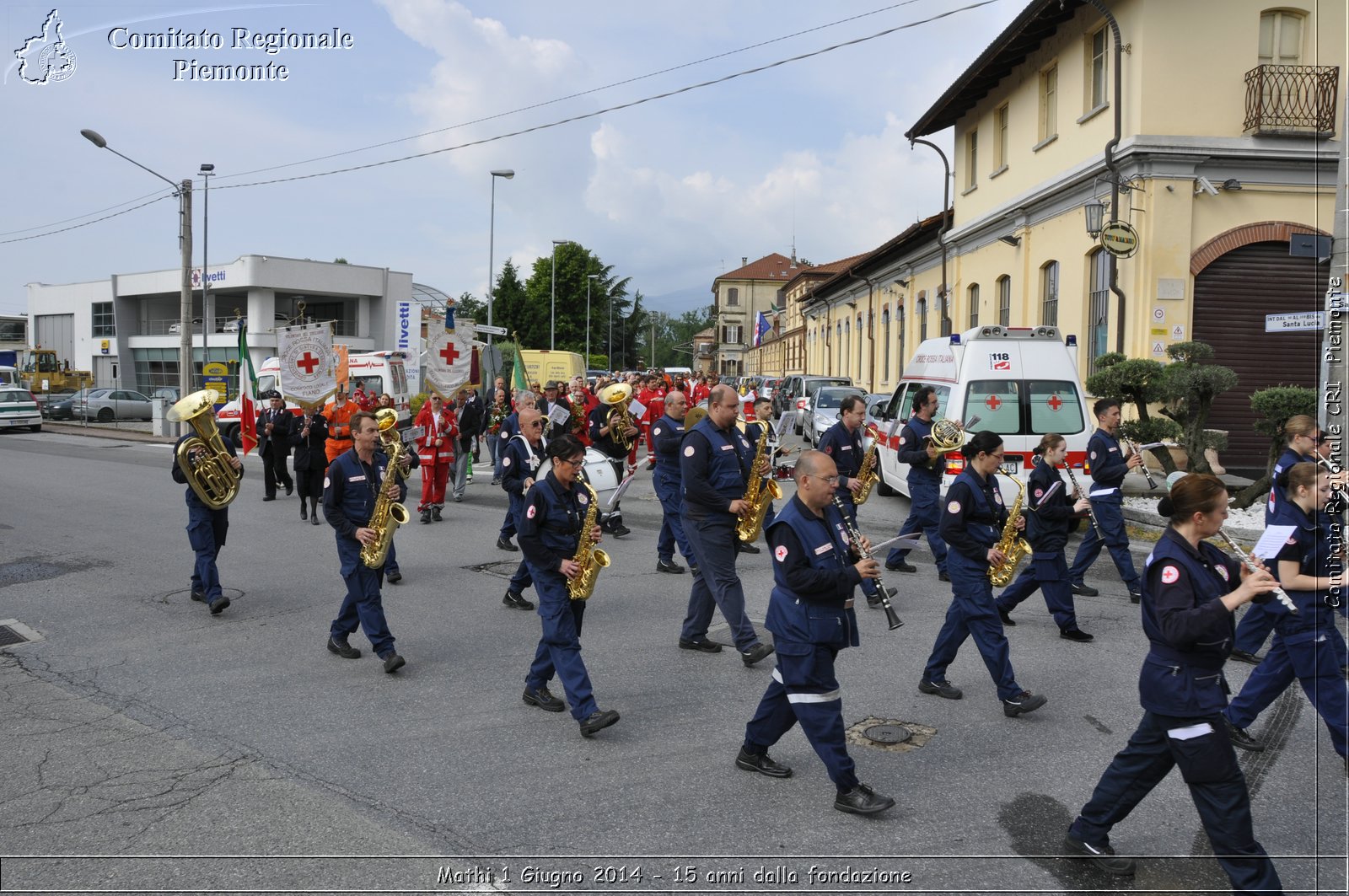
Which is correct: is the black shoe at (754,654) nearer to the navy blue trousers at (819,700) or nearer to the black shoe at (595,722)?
the black shoe at (595,722)

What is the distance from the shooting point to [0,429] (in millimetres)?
33656

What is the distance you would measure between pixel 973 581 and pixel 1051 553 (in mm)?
1978

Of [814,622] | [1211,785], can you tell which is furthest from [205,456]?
[1211,785]

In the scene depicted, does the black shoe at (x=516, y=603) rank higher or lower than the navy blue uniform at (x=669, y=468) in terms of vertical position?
lower

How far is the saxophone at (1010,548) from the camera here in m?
6.64

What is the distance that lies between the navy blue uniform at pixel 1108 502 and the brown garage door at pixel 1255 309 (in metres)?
10.4

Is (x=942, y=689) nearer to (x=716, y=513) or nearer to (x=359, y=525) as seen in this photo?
(x=716, y=513)

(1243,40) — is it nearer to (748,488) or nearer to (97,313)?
(748,488)

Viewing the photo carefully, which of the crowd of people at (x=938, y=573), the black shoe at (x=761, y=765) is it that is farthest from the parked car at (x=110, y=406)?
the black shoe at (x=761, y=765)

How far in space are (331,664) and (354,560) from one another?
32.9 inches

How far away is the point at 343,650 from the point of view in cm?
715

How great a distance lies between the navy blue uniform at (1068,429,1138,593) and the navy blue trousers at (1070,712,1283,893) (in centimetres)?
481

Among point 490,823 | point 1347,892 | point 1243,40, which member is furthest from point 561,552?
point 1243,40

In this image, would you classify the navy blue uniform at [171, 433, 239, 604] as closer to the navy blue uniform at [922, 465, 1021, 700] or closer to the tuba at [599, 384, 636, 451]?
the tuba at [599, 384, 636, 451]
